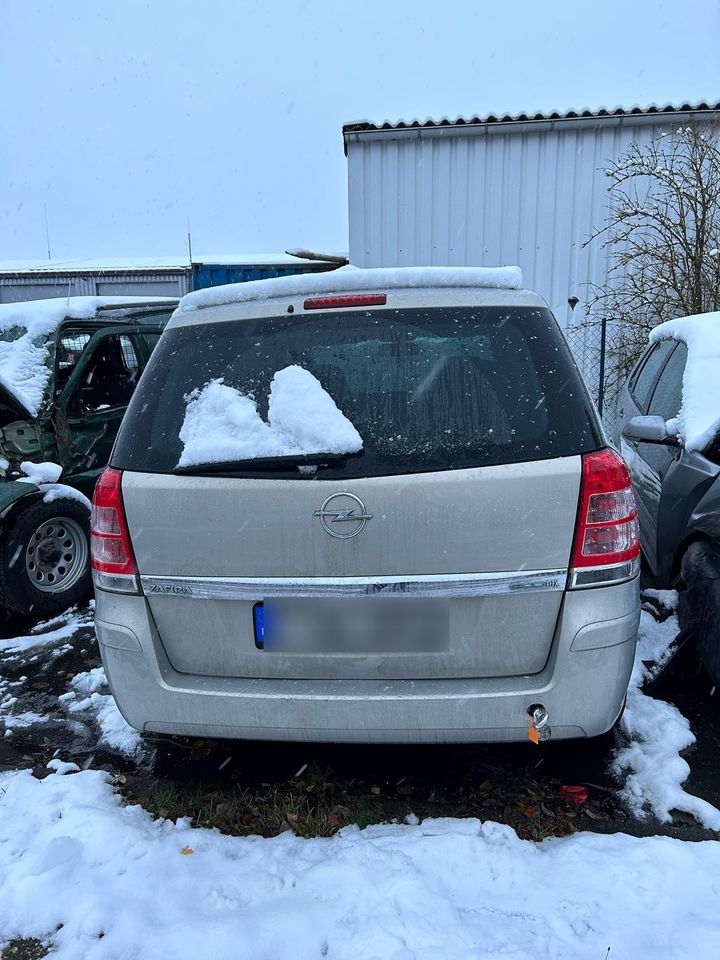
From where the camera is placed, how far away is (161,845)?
89.0 inches

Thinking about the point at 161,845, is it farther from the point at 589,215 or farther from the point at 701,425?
the point at 589,215

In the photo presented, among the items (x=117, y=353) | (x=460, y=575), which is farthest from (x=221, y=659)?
(x=117, y=353)

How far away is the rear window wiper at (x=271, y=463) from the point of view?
2090 mm

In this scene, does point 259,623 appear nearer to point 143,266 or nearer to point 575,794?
point 575,794

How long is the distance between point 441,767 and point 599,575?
1118 mm

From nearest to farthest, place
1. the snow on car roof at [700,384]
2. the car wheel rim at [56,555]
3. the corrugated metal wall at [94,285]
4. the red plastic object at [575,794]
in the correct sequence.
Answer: the red plastic object at [575,794] < the snow on car roof at [700,384] < the car wheel rim at [56,555] < the corrugated metal wall at [94,285]

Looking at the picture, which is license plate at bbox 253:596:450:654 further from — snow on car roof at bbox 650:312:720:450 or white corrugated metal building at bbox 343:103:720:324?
white corrugated metal building at bbox 343:103:720:324

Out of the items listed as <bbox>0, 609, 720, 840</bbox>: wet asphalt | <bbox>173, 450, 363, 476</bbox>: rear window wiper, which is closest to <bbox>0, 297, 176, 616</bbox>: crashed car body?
<bbox>0, 609, 720, 840</bbox>: wet asphalt

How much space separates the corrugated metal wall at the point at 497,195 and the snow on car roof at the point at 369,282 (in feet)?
24.9

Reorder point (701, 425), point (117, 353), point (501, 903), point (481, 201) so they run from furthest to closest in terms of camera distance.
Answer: point (481, 201)
point (117, 353)
point (701, 425)
point (501, 903)

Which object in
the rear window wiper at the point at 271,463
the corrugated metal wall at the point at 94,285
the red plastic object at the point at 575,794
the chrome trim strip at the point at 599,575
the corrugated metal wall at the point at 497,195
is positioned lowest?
the red plastic object at the point at 575,794

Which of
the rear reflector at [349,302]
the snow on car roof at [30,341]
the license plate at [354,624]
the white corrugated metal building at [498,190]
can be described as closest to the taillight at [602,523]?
the license plate at [354,624]

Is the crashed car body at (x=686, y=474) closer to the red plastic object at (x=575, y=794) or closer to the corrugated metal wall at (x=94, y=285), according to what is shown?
the red plastic object at (x=575, y=794)

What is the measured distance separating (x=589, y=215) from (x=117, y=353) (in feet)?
22.4
